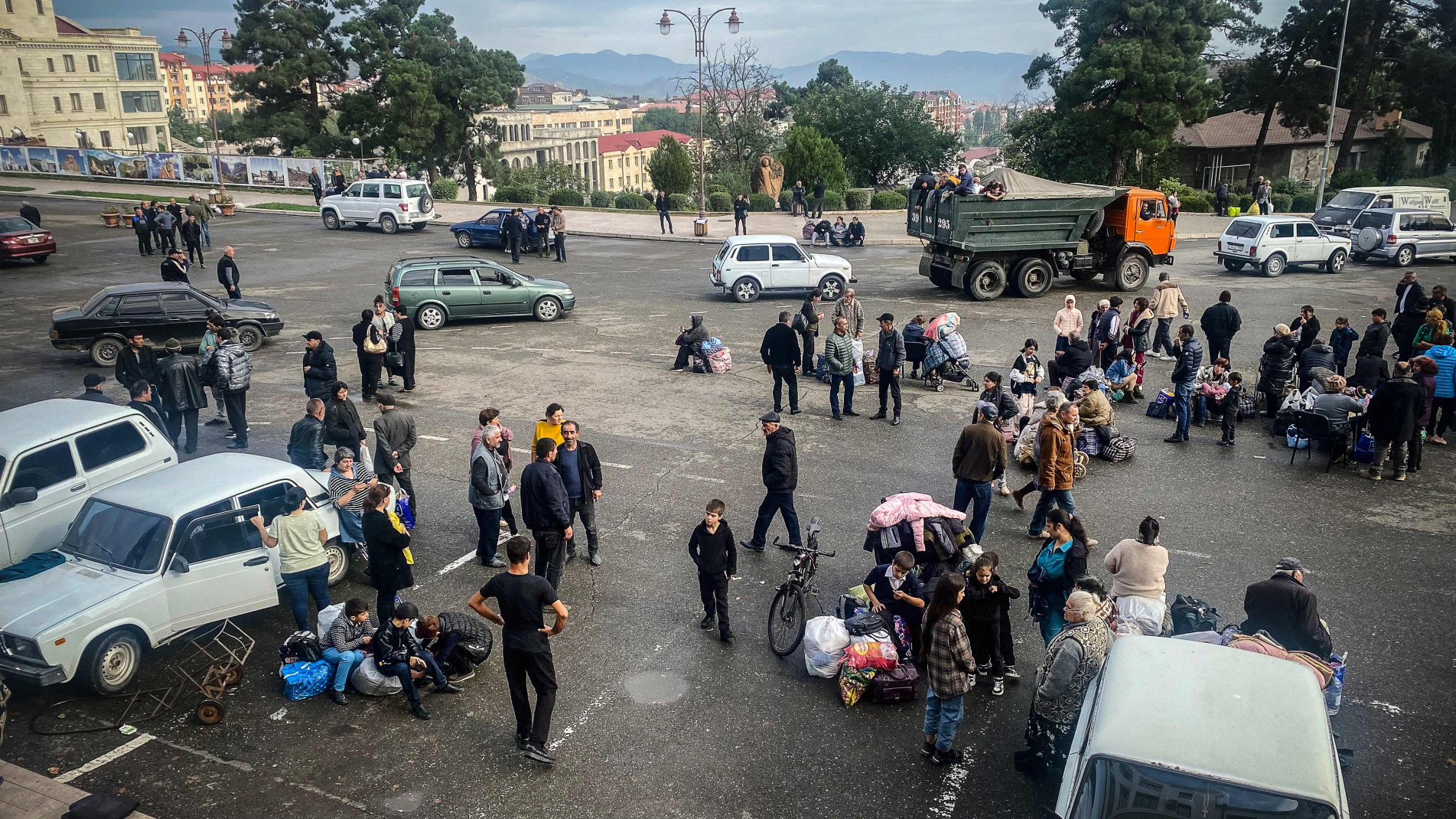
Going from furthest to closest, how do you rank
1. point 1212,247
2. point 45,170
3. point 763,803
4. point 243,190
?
point 45,170 < point 243,190 < point 1212,247 < point 763,803

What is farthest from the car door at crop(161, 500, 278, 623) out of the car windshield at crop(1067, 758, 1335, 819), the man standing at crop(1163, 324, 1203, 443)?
the man standing at crop(1163, 324, 1203, 443)

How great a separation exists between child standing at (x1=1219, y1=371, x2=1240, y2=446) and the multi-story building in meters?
85.4

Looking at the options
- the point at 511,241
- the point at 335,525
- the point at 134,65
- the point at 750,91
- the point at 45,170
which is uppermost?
the point at 134,65

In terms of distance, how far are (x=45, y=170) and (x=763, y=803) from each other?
61.3 meters

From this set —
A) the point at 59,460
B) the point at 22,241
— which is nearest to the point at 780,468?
the point at 59,460

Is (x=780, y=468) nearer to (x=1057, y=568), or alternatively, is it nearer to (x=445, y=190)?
(x=1057, y=568)

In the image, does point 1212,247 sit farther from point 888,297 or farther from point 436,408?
point 436,408

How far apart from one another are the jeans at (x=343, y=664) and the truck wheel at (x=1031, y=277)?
753 inches

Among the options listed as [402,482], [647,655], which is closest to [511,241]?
[402,482]

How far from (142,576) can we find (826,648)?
570 cm

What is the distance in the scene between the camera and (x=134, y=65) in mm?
83375

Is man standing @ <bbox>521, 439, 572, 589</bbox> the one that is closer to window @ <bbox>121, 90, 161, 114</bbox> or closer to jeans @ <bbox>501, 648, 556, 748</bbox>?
jeans @ <bbox>501, 648, 556, 748</bbox>

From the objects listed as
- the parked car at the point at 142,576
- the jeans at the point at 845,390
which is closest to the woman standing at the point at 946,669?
the parked car at the point at 142,576

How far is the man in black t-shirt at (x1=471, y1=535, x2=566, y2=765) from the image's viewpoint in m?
6.58
